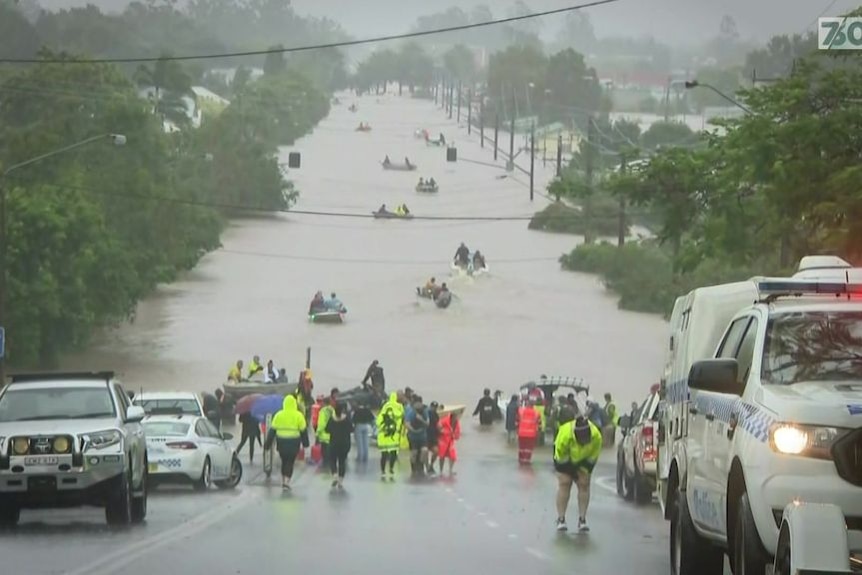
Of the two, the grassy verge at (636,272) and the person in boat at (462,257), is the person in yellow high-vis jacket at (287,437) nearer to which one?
the grassy verge at (636,272)

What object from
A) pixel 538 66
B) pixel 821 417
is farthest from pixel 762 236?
pixel 538 66

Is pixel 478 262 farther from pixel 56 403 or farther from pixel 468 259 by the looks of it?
pixel 56 403

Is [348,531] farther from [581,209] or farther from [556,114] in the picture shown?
[556,114]

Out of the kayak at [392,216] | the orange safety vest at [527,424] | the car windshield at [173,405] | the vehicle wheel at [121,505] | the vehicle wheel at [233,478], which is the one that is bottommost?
the kayak at [392,216]

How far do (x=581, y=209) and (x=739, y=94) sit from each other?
79.6 metres

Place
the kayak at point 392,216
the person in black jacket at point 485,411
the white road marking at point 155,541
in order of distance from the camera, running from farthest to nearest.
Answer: the kayak at point 392,216 < the person in black jacket at point 485,411 < the white road marking at point 155,541

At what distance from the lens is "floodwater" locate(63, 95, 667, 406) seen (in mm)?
90062

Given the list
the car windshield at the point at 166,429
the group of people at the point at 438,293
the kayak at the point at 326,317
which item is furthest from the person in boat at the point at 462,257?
the car windshield at the point at 166,429

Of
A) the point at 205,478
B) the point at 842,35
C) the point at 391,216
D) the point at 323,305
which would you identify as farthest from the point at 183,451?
the point at 391,216

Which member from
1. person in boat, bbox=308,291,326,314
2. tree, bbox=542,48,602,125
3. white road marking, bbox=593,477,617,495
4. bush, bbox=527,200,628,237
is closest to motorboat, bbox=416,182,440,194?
bush, bbox=527,200,628,237

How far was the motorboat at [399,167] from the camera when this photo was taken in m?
158

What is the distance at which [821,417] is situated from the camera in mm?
10531

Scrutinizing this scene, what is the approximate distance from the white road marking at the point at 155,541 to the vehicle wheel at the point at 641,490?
6420 mm

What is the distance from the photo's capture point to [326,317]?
10306 cm
